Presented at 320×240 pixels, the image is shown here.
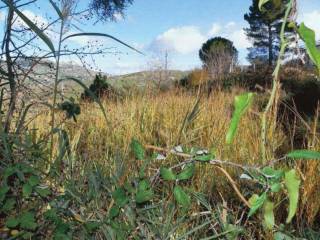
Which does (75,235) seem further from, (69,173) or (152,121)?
(152,121)

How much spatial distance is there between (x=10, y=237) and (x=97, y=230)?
267mm

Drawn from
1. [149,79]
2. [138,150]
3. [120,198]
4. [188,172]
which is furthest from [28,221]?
[149,79]

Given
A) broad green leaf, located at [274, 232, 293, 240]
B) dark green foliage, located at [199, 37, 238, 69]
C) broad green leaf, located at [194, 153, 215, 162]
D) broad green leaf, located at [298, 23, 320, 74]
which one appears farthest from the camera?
→ dark green foliage, located at [199, 37, 238, 69]

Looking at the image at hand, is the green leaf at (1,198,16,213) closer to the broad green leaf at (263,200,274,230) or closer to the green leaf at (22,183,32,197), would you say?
the green leaf at (22,183,32,197)

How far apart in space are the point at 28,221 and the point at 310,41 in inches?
39.9

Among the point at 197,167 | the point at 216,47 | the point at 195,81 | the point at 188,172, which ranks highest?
the point at 216,47

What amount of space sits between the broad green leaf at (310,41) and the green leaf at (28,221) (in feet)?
3.26

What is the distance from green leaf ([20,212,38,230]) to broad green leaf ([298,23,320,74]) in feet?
3.26

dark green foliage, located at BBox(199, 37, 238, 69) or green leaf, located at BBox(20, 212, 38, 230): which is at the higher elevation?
dark green foliage, located at BBox(199, 37, 238, 69)

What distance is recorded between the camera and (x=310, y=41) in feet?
2.16

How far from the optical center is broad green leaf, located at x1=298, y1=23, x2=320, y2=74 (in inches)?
25.4

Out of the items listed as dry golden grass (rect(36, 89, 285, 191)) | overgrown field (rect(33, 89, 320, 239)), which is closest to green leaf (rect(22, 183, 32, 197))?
overgrown field (rect(33, 89, 320, 239))

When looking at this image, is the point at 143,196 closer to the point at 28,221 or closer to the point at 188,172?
the point at 188,172

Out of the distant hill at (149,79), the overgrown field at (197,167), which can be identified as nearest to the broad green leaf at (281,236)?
the overgrown field at (197,167)
